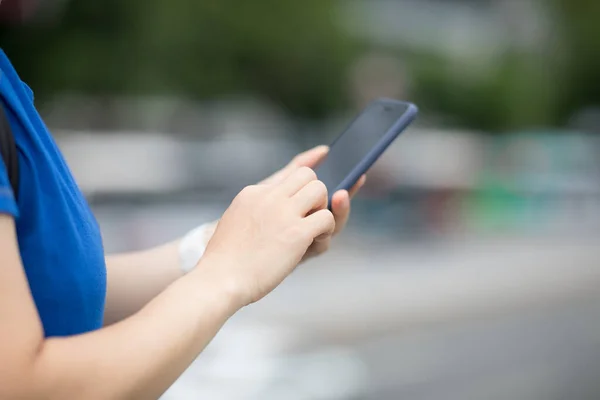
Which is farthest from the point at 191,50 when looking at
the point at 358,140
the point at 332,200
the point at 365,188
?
the point at 332,200

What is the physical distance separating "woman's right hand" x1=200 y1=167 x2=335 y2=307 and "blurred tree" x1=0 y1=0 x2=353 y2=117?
40.0ft

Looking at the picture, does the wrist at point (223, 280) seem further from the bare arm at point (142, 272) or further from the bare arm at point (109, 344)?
the bare arm at point (142, 272)

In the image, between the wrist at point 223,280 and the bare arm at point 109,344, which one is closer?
the bare arm at point 109,344

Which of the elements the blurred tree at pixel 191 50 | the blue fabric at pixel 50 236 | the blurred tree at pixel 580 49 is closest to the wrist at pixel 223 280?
the blue fabric at pixel 50 236

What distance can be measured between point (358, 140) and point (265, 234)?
18.7 inches

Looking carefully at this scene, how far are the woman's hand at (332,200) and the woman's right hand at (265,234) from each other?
118 millimetres

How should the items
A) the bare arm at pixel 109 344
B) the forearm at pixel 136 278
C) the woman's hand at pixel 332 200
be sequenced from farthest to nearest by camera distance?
the forearm at pixel 136 278
the woman's hand at pixel 332 200
the bare arm at pixel 109 344

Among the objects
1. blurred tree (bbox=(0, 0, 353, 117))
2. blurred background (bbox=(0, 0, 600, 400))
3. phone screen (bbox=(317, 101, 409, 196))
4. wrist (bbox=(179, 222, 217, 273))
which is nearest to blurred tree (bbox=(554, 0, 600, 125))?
blurred background (bbox=(0, 0, 600, 400))

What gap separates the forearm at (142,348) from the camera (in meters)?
0.92

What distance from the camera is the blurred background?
6406 mm

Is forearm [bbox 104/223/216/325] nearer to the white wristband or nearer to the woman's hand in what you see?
the white wristband

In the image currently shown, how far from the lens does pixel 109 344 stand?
0.95 m

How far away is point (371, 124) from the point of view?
1.54m

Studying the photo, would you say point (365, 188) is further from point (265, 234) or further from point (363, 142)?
point (265, 234)
